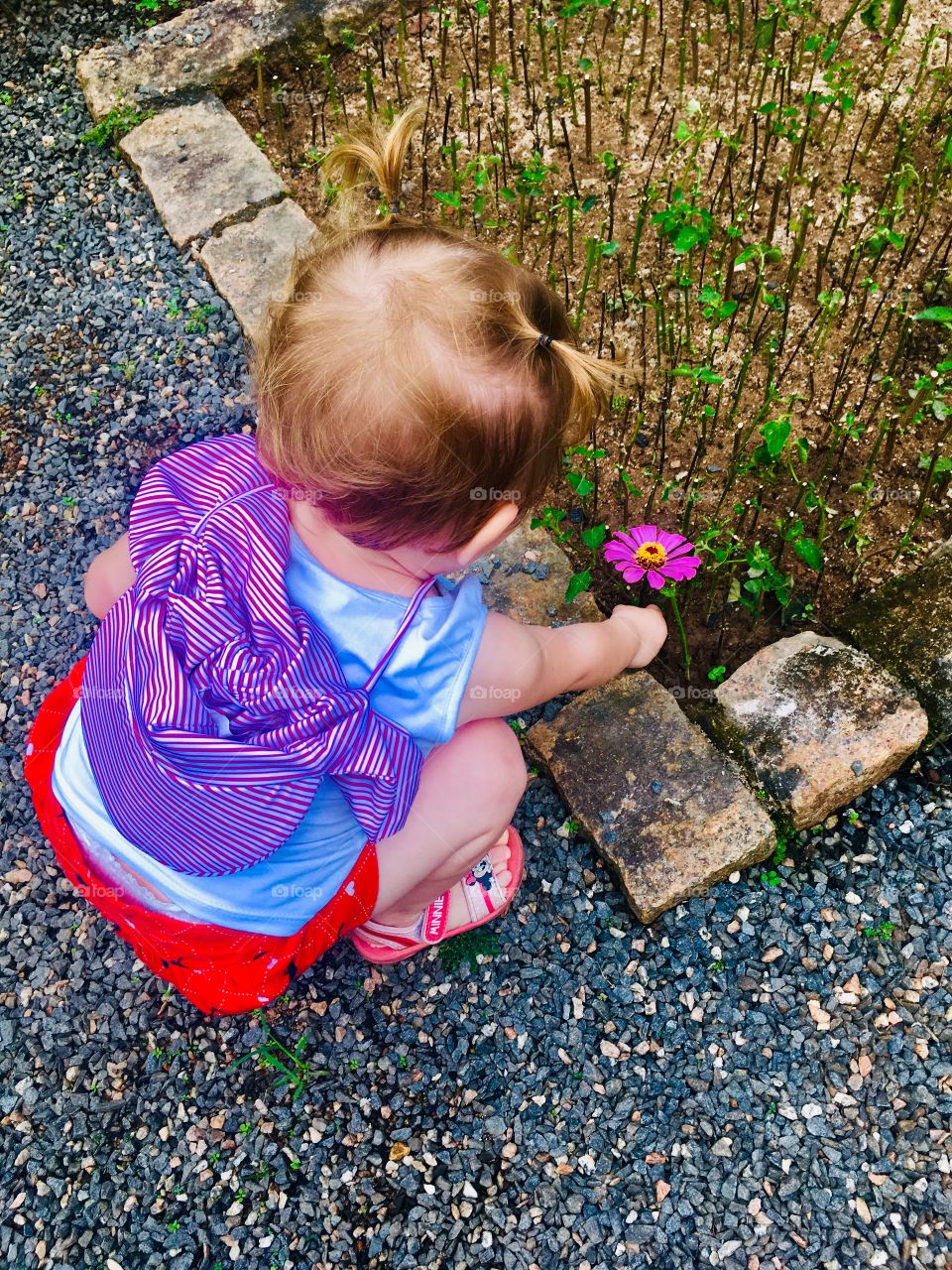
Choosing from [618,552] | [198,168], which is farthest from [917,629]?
[198,168]

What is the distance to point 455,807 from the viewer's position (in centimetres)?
178

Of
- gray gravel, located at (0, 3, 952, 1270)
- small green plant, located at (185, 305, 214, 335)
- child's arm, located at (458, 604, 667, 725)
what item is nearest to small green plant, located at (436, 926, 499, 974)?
gray gravel, located at (0, 3, 952, 1270)

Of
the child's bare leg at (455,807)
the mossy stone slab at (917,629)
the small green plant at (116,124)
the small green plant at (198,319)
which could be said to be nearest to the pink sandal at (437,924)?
the child's bare leg at (455,807)

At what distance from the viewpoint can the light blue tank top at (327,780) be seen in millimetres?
1535

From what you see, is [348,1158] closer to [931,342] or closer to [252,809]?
[252,809]

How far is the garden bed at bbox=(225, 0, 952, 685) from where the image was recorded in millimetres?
2510

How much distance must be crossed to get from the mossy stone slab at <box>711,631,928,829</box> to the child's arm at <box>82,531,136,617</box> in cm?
129

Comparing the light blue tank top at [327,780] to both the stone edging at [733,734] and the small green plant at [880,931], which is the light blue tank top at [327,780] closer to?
the stone edging at [733,734]

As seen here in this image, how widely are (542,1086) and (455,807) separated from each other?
25.6 inches

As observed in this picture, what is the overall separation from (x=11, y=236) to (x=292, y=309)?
7.97ft

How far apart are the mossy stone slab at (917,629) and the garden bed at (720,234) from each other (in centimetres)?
13

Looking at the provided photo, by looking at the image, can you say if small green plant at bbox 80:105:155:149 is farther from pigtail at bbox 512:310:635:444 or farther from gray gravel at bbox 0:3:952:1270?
pigtail at bbox 512:310:635:444

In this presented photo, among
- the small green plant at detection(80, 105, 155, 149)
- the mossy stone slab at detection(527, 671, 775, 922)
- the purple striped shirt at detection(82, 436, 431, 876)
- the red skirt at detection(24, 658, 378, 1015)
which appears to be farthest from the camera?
the small green plant at detection(80, 105, 155, 149)

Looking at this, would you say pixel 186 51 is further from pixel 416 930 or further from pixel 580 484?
pixel 416 930
